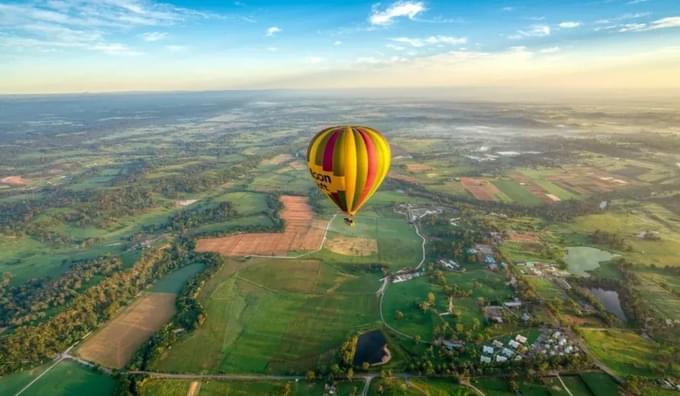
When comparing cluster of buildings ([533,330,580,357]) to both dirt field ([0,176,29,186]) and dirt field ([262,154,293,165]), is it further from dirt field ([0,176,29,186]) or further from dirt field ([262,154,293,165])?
dirt field ([0,176,29,186])

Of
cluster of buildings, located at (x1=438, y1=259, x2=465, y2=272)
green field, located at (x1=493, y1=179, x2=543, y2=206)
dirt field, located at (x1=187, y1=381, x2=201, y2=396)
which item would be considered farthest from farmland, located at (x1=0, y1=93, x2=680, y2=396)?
green field, located at (x1=493, y1=179, x2=543, y2=206)

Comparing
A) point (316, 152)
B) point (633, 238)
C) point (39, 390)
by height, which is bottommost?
point (39, 390)

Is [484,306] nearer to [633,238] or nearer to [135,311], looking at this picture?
[633,238]

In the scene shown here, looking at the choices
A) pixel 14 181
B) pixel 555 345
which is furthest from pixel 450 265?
pixel 14 181

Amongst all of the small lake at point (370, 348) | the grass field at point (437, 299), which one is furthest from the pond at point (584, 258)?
the small lake at point (370, 348)

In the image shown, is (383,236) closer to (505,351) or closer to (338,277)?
(338,277)

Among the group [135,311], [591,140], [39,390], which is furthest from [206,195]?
[591,140]
